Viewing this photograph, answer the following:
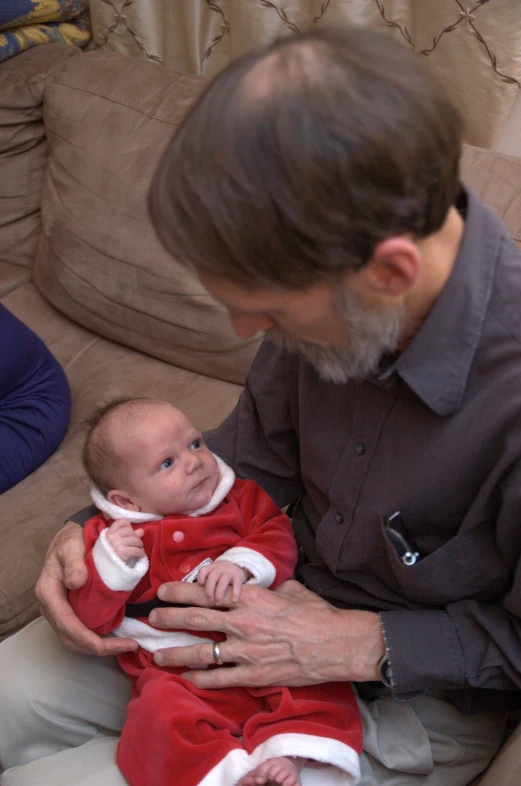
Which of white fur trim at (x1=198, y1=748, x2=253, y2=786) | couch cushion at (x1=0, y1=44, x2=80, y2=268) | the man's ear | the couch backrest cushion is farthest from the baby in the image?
couch cushion at (x1=0, y1=44, x2=80, y2=268)

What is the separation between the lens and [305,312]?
0.85m

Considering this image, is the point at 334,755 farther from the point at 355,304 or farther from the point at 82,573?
the point at 355,304

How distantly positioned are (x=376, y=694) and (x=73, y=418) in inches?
43.5

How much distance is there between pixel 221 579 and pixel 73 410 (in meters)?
0.99

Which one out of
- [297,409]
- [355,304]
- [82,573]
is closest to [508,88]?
[297,409]

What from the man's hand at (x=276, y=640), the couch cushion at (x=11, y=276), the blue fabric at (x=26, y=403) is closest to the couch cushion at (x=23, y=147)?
the couch cushion at (x=11, y=276)

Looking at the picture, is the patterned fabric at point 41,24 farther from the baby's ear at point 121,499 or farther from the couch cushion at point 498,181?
the baby's ear at point 121,499

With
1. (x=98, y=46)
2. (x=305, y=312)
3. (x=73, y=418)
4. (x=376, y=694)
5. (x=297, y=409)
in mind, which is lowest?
(x=73, y=418)

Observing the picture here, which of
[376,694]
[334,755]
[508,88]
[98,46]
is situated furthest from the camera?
[98,46]

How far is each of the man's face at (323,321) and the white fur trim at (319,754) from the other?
18.8 inches

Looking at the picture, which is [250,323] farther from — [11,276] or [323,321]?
[11,276]

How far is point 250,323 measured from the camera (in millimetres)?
908

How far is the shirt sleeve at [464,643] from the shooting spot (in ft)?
3.15

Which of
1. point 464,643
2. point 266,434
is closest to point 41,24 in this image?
point 266,434
